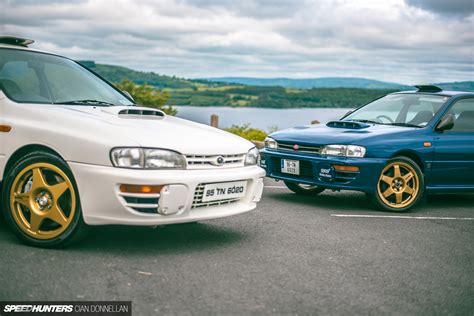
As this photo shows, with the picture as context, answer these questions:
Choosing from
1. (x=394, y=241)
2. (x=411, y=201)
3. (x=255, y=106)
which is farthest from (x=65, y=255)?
(x=255, y=106)

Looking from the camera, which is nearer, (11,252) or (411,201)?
(11,252)

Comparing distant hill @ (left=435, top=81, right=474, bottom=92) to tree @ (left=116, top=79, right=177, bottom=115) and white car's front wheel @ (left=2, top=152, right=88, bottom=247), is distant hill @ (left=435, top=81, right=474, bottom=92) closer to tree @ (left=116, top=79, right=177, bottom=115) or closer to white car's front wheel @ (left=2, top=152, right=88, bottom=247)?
white car's front wheel @ (left=2, top=152, right=88, bottom=247)

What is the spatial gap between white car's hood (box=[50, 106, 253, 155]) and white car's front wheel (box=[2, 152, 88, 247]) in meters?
0.46

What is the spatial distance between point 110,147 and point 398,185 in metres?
4.35

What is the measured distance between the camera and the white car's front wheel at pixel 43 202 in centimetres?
484

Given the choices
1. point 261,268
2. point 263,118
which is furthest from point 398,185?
point 263,118

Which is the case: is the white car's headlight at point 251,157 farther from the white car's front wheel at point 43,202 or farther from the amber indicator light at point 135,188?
the white car's front wheel at point 43,202

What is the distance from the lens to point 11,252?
15.7 feet

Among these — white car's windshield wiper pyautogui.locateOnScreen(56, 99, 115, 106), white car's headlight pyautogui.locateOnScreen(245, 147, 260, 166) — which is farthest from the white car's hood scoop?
white car's headlight pyautogui.locateOnScreen(245, 147, 260, 166)

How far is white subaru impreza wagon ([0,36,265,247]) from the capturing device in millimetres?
4688

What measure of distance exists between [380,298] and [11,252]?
2816 mm

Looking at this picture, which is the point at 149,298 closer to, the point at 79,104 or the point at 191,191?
the point at 191,191

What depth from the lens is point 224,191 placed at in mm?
5238

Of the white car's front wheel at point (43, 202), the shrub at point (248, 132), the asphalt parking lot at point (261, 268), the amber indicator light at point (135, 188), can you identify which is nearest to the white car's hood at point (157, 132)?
the amber indicator light at point (135, 188)
